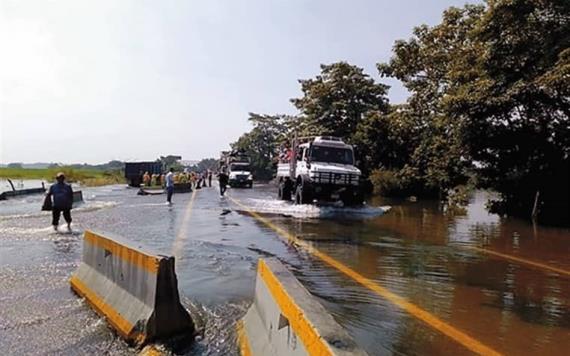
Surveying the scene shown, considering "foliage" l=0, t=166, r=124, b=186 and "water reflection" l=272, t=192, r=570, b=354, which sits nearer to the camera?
"water reflection" l=272, t=192, r=570, b=354

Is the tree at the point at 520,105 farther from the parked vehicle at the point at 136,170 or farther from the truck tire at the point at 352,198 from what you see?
the parked vehicle at the point at 136,170

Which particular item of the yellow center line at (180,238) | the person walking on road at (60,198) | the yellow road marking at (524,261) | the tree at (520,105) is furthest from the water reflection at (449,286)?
the person walking on road at (60,198)

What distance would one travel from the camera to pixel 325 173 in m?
22.8

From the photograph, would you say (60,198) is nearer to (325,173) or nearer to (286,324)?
(325,173)

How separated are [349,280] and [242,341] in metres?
3.49

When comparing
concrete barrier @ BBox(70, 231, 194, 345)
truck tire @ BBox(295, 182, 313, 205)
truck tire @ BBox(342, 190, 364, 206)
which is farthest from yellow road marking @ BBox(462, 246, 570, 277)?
truck tire @ BBox(295, 182, 313, 205)

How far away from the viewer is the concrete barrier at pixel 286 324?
358cm

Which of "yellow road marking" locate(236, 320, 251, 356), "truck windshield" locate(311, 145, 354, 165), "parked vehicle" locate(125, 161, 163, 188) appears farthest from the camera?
"parked vehicle" locate(125, 161, 163, 188)

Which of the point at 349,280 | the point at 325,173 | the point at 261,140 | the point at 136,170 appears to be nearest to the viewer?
the point at 349,280

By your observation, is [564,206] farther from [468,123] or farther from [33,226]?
[33,226]

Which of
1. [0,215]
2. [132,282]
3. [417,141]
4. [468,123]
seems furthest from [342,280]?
[417,141]

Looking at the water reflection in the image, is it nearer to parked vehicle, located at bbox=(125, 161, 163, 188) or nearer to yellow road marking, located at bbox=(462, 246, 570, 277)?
yellow road marking, located at bbox=(462, 246, 570, 277)

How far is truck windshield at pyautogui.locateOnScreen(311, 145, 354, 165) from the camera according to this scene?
78.5ft

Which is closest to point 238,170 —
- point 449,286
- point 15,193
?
point 15,193
